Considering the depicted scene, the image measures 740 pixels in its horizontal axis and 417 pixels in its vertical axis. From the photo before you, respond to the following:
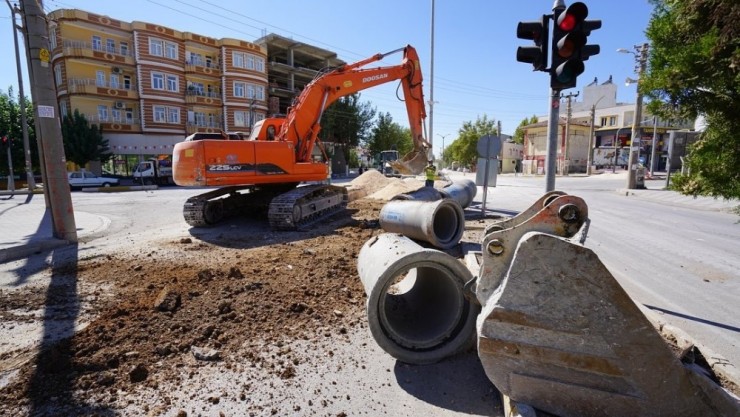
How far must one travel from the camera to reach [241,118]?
44500mm

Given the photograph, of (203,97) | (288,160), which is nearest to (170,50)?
(203,97)

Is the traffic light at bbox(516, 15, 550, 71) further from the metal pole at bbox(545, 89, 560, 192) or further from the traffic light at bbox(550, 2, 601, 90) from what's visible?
the metal pole at bbox(545, 89, 560, 192)

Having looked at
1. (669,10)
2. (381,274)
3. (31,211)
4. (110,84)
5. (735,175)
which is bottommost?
(31,211)

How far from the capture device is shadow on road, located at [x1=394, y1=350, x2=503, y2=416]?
2.89m

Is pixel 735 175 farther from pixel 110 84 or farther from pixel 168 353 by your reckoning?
pixel 110 84

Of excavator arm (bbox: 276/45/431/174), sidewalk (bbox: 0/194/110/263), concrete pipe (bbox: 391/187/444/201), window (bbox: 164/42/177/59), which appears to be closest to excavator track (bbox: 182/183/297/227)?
excavator arm (bbox: 276/45/431/174)

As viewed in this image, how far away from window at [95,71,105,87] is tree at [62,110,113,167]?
3.70 meters

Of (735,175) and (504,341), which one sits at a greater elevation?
(735,175)

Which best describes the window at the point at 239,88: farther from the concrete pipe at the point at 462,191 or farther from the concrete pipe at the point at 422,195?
the concrete pipe at the point at 422,195

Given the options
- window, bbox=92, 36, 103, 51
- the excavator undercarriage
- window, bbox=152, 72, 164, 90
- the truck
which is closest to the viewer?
the excavator undercarriage

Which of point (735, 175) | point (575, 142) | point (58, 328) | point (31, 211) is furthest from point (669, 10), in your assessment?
point (575, 142)

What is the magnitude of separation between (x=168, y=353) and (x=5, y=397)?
1100 millimetres

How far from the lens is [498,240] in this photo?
2.65 metres

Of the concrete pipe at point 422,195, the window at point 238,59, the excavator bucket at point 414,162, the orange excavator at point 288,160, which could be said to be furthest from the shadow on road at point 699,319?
the window at point 238,59
